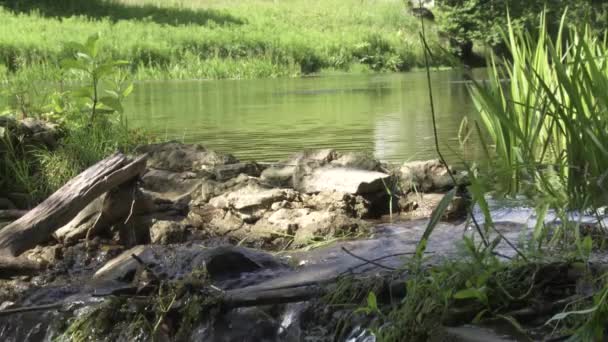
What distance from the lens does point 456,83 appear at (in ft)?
54.0

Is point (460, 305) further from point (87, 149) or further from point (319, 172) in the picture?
point (87, 149)

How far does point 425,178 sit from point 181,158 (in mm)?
1558

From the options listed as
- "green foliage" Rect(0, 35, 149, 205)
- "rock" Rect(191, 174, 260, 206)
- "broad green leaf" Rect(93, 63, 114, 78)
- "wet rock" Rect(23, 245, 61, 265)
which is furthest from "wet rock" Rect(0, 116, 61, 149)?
"wet rock" Rect(23, 245, 61, 265)

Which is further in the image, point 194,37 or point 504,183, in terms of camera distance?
point 194,37

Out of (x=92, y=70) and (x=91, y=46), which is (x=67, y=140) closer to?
(x=92, y=70)

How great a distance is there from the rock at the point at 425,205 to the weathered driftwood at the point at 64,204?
1.47m

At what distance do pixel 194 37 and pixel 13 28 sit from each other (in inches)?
194

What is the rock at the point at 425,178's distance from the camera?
460 centimetres

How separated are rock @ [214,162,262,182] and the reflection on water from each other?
113cm

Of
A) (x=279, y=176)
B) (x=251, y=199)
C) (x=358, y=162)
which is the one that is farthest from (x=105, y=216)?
(x=358, y=162)

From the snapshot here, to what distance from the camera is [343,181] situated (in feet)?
14.7

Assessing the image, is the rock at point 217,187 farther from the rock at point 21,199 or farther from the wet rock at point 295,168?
the rock at point 21,199

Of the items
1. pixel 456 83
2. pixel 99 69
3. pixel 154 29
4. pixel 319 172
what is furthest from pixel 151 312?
pixel 154 29

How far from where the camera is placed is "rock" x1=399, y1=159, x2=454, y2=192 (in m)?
4.60
